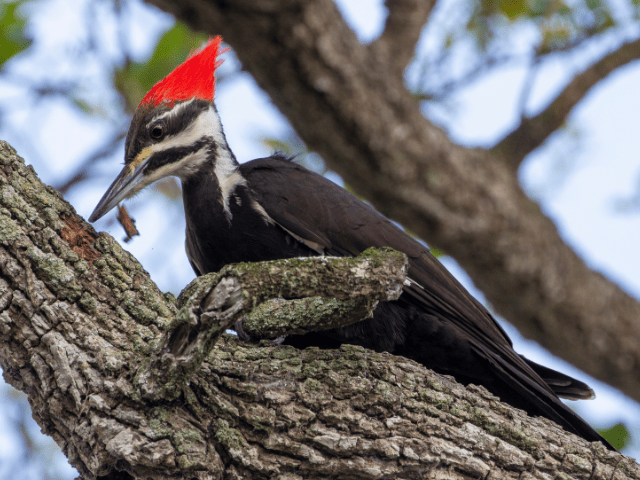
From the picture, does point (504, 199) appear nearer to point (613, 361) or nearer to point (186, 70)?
point (613, 361)

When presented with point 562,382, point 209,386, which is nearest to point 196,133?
point 209,386

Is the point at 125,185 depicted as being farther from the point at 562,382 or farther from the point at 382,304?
the point at 562,382

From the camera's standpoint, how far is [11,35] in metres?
3.95

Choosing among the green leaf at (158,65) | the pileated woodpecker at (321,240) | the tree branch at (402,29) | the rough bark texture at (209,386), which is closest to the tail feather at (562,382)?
the pileated woodpecker at (321,240)

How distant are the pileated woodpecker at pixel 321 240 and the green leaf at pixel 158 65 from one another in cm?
143

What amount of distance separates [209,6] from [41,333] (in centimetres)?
253

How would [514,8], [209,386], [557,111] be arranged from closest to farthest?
[209,386], [514,8], [557,111]

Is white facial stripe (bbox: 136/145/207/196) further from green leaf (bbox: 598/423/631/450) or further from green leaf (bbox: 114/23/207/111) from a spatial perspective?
green leaf (bbox: 598/423/631/450)

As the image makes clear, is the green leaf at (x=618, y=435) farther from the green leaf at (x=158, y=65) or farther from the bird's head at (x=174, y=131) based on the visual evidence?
the green leaf at (x=158, y=65)

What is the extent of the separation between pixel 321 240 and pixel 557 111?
10.8 feet

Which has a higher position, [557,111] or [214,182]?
[557,111]

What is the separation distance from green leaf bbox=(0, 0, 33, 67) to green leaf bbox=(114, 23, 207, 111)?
628 millimetres

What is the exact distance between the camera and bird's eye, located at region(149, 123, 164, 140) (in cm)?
289

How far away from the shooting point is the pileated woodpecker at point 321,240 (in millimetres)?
2674
